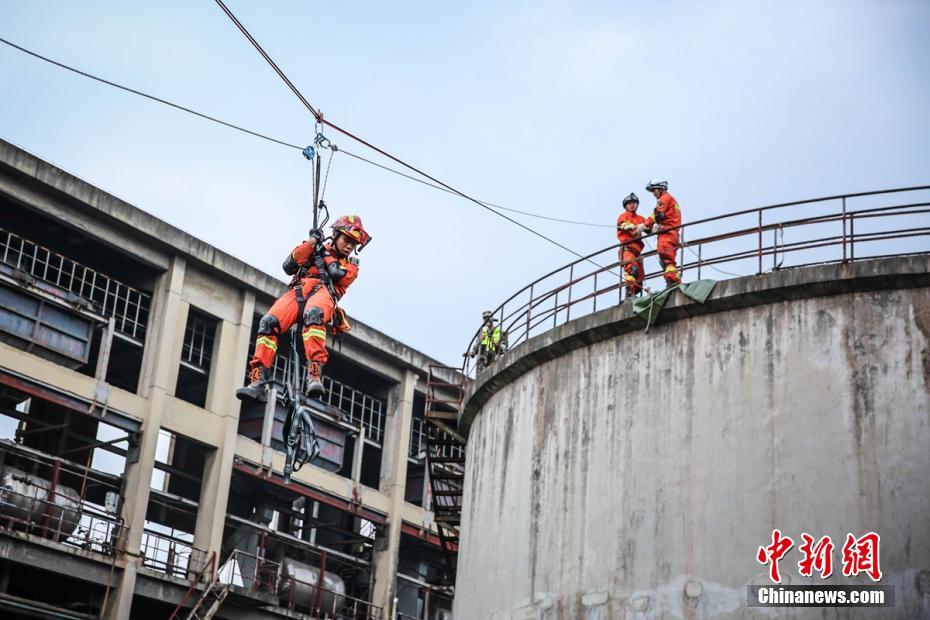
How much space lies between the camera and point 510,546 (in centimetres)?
2011

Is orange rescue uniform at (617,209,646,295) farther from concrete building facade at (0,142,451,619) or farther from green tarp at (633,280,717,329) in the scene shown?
concrete building facade at (0,142,451,619)

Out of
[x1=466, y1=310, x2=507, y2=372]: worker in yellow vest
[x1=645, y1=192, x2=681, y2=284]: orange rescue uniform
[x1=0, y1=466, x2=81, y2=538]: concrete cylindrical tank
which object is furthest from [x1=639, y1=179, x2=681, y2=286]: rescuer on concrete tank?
[x1=0, y1=466, x2=81, y2=538]: concrete cylindrical tank

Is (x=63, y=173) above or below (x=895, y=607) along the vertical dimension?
above

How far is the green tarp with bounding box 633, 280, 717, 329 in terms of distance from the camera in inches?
733

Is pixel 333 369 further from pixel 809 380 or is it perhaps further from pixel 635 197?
pixel 809 380

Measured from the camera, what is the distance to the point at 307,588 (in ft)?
109

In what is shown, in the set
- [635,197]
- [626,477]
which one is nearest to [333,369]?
[635,197]

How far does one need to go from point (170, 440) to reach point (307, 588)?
5436 millimetres

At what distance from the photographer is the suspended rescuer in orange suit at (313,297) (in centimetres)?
1638

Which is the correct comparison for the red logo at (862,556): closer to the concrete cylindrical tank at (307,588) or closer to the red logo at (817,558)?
the red logo at (817,558)

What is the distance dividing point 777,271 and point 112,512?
17089 millimetres

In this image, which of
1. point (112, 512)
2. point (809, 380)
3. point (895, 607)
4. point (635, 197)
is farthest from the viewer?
point (112, 512)

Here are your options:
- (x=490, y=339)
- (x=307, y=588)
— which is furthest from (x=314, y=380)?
(x=307, y=588)

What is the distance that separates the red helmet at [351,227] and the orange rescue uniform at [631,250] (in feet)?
16.2
